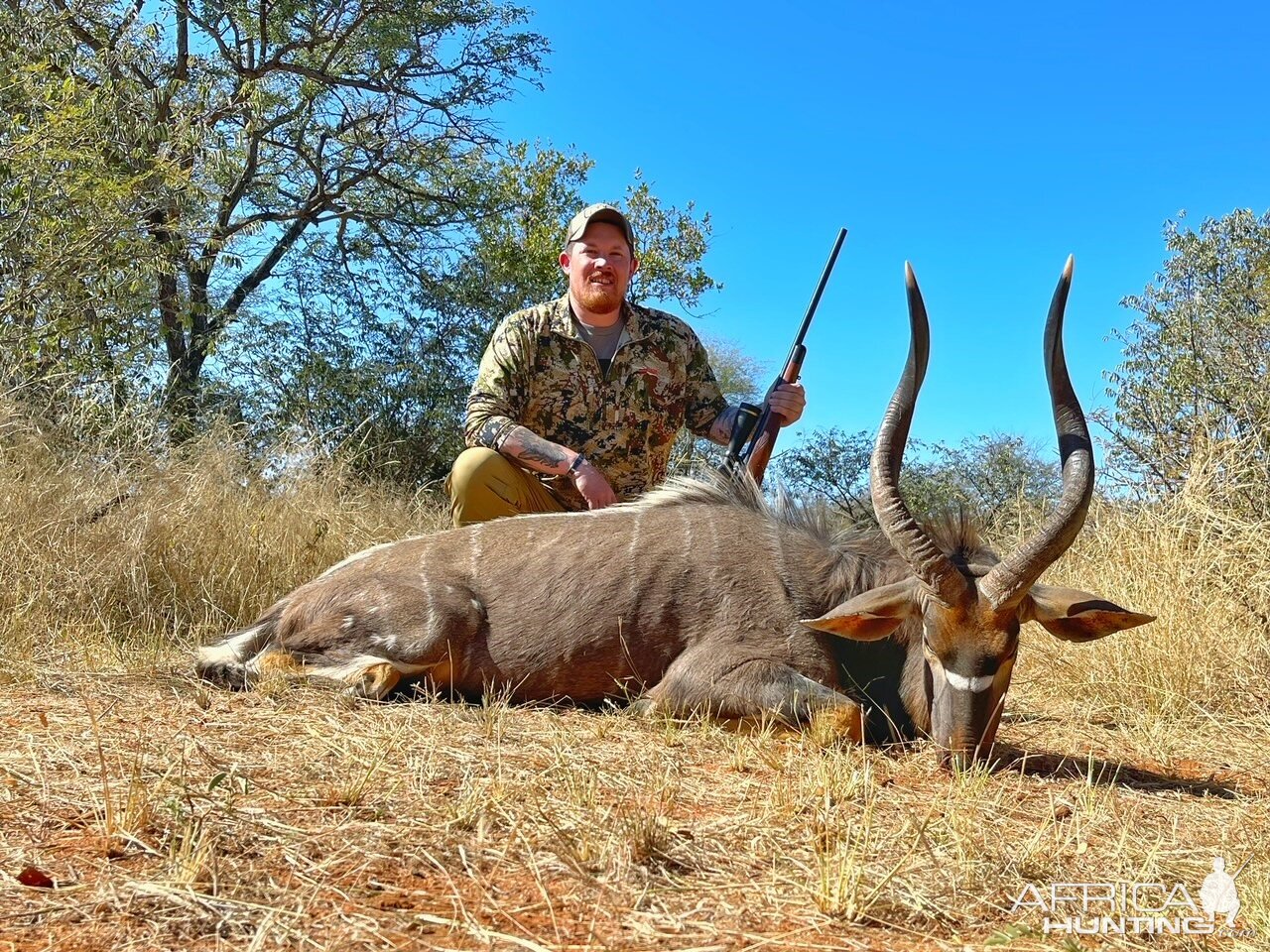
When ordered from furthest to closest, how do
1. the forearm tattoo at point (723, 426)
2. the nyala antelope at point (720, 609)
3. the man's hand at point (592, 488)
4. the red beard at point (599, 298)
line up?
the forearm tattoo at point (723, 426)
the red beard at point (599, 298)
the man's hand at point (592, 488)
the nyala antelope at point (720, 609)

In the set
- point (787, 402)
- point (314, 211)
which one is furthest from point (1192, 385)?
point (314, 211)

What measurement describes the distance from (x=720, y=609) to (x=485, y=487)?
4.94 ft

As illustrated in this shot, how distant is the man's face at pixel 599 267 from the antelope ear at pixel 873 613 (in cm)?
236

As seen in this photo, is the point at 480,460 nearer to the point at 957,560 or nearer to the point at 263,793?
the point at 957,560

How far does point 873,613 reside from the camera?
3.32m

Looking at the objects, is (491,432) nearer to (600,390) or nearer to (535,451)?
(535,451)

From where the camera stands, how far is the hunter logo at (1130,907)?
72.2 inches

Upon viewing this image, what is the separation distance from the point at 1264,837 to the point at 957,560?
1.18 metres

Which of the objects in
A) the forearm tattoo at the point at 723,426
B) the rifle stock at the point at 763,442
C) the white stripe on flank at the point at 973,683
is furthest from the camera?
the forearm tattoo at the point at 723,426

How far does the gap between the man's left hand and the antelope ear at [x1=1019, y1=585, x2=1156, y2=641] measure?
1900 mm

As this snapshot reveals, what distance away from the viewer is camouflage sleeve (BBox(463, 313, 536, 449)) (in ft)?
15.9

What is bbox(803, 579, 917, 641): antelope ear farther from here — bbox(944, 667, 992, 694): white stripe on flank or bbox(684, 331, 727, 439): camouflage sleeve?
bbox(684, 331, 727, 439): camouflage sleeve

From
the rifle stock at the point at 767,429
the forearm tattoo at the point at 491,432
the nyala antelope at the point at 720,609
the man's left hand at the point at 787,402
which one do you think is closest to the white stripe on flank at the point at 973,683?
the nyala antelope at the point at 720,609

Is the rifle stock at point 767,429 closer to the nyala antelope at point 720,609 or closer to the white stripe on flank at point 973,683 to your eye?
the nyala antelope at point 720,609
